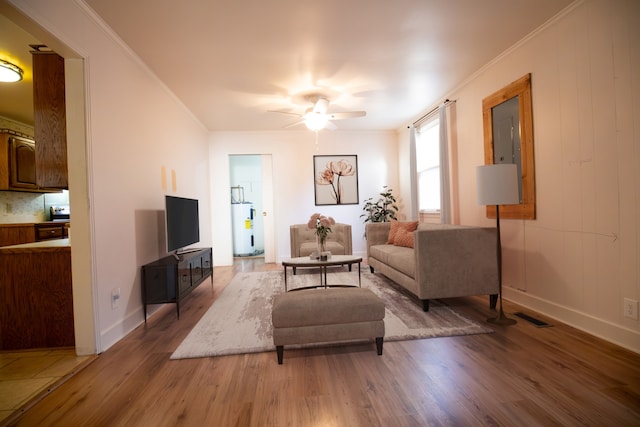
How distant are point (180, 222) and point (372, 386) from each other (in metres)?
2.82

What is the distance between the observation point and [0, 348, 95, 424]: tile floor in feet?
5.59

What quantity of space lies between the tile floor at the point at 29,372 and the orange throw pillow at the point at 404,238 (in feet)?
11.5

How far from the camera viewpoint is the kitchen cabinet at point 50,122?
2393 millimetres

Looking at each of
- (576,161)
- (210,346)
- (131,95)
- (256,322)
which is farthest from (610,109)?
(131,95)

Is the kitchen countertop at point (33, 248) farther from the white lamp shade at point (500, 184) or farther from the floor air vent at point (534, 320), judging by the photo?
the floor air vent at point (534, 320)

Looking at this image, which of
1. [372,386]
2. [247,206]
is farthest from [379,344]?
[247,206]

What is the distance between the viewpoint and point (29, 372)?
1994 mm

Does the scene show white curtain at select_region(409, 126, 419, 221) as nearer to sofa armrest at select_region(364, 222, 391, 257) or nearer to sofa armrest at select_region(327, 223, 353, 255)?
sofa armrest at select_region(364, 222, 391, 257)

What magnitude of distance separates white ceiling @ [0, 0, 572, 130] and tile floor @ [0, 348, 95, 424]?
8.73ft

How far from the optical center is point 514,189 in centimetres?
255

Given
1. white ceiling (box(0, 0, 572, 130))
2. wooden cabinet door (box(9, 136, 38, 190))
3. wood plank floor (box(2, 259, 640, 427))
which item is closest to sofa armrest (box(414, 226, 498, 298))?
wood plank floor (box(2, 259, 640, 427))

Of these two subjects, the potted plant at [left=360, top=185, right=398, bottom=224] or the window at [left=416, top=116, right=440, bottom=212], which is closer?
the window at [left=416, top=116, right=440, bottom=212]

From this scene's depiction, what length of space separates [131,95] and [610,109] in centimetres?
411

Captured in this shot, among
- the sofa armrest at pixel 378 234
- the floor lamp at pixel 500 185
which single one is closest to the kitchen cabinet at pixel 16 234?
the sofa armrest at pixel 378 234
